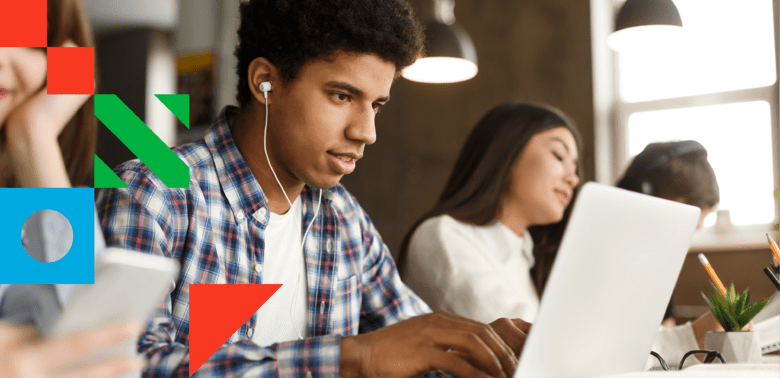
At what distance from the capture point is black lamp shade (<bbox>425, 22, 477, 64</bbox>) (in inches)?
97.1

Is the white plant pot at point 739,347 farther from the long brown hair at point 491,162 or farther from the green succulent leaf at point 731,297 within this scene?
the long brown hair at point 491,162

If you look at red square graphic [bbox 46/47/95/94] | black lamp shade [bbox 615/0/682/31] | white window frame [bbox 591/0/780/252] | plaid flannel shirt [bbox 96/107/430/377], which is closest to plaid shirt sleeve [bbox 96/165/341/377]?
plaid flannel shirt [bbox 96/107/430/377]

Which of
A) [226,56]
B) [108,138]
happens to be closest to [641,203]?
[108,138]

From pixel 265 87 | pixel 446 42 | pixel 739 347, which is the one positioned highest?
pixel 446 42

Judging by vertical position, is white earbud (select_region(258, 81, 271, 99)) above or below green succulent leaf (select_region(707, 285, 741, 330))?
above

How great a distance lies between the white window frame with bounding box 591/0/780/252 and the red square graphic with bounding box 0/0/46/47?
2838 millimetres

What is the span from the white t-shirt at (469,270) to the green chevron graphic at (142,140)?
76 cm

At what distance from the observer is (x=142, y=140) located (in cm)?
173

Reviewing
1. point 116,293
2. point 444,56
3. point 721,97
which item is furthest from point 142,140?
point 721,97

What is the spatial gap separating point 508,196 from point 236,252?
111cm

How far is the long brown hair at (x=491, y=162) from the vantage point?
1.94m

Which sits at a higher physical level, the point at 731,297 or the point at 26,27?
the point at 26,27

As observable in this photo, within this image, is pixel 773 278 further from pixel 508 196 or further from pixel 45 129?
pixel 45 129

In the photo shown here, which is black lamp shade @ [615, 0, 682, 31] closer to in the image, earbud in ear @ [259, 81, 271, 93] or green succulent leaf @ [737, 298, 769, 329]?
green succulent leaf @ [737, 298, 769, 329]
